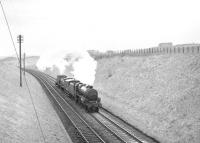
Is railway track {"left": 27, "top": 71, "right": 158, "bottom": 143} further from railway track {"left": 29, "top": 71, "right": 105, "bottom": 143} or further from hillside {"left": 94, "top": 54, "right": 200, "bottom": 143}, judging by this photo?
hillside {"left": 94, "top": 54, "right": 200, "bottom": 143}

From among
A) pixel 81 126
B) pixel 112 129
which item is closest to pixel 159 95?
pixel 112 129

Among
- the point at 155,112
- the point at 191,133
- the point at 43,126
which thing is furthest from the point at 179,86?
the point at 43,126

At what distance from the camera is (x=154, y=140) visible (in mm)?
20969

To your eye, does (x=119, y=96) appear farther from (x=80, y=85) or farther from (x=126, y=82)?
(x=80, y=85)

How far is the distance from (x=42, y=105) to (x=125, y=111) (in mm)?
10924

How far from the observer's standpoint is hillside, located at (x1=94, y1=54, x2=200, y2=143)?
22984 mm

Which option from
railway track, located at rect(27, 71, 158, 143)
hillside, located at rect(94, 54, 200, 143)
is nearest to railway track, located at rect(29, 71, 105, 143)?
railway track, located at rect(27, 71, 158, 143)

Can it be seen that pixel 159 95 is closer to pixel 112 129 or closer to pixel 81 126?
pixel 112 129

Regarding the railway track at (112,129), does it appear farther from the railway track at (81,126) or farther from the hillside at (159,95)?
the hillside at (159,95)

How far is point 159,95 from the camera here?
30.9 meters

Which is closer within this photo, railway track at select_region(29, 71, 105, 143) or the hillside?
railway track at select_region(29, 71, 105, 143)

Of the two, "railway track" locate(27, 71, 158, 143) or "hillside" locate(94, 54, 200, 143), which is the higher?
"hillside" locate(94, 54, 200, 143)

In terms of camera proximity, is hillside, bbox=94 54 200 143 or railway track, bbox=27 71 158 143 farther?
hillside, bbox=94 54 200 143

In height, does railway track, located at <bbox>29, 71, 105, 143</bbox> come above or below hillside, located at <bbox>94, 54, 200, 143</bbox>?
below
